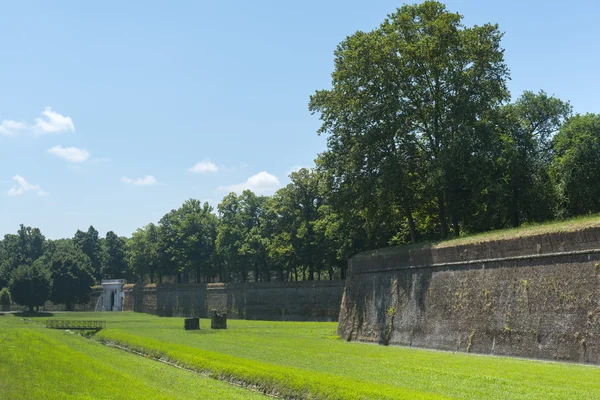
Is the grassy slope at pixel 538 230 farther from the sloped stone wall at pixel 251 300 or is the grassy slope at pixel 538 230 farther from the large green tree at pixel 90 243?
the large green tree at pixel 90 243

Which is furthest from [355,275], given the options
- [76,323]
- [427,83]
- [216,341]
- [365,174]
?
[76,323]

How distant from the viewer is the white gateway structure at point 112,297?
12331 cm

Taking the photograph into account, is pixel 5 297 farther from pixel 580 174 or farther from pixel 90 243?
pixel 580 174

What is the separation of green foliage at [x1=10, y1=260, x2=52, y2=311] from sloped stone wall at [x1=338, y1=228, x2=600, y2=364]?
81.8m

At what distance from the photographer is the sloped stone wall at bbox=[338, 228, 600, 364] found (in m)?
26.0

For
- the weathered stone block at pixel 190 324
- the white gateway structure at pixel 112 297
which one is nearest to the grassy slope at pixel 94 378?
the weathered stone block at pixel 190 324

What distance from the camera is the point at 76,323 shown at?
66.7m

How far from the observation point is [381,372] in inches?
922

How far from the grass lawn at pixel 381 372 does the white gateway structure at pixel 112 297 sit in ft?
299

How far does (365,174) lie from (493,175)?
8883mm

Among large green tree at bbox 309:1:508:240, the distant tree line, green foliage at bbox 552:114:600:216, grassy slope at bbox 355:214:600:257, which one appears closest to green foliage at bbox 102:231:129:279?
the distant tree line

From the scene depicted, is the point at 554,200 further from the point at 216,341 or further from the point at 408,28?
the point at 216,341

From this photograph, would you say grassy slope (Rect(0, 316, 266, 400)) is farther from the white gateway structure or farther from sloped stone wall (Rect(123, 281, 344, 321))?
the white gateway structure

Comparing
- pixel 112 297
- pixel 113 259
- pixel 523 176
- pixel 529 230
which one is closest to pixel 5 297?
pixel 112 297
